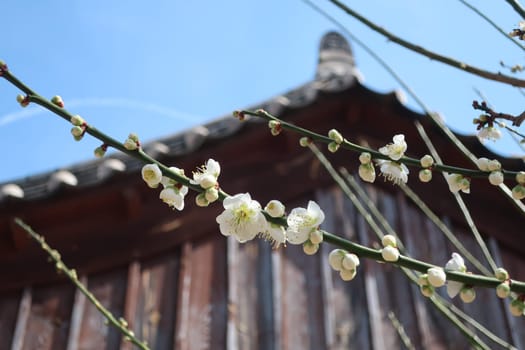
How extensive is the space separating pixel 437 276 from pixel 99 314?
2609 mm

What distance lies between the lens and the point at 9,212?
341 centimetres

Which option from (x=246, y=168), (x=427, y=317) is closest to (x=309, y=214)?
(x=427, y=317)

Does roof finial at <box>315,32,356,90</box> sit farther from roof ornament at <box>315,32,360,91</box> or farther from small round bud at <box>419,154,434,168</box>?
small round bud at <box>419,154,434,168</box>

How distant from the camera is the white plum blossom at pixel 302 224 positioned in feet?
3.49

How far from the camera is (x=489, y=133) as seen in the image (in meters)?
1.30

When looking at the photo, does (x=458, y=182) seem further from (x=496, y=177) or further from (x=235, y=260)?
(x=235, y=260)

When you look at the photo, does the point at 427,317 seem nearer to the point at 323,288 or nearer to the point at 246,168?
the point at 323,288

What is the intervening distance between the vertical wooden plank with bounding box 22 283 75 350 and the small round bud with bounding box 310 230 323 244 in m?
2.50

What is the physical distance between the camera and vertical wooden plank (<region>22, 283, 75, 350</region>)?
327cm

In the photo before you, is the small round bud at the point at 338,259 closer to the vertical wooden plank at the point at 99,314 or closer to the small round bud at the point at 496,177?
the small round bud at the point at 496,177

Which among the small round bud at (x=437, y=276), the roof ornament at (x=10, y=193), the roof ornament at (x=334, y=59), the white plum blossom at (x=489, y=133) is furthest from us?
the roof ornament at (x=334, y=59)

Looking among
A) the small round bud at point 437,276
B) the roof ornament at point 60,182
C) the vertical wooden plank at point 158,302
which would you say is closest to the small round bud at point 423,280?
the small round bud at point 437,276

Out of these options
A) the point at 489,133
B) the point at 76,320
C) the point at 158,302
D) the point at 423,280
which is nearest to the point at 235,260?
the point at 158,302

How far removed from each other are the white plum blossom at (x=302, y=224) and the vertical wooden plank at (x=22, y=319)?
101 inches
